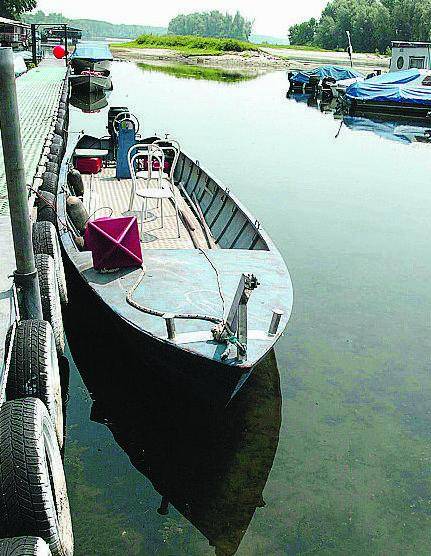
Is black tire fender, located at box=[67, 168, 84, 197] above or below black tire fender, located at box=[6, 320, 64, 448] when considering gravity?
above

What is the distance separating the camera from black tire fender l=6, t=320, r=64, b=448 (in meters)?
5.54

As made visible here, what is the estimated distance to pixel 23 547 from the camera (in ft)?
12.7

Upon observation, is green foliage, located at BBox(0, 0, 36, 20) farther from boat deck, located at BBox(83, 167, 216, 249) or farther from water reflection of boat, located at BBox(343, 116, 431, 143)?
boat deck, located at BBox(83, 167, 216, 249)

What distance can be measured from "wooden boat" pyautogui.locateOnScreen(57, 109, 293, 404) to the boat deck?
0.16 ft

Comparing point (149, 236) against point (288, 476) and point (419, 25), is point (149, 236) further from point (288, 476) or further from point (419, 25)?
point (419, 25)

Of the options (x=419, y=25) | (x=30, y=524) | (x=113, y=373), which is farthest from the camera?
(x=419, y=25)

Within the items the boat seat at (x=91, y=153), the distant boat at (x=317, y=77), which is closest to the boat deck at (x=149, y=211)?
the boat seat at (x=91, y=153)

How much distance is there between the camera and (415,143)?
26.7m

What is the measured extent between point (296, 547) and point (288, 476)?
964 mm

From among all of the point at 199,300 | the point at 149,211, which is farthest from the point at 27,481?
the point at 149,211

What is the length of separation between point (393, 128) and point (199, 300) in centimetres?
2708

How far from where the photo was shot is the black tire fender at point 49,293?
7039 mm

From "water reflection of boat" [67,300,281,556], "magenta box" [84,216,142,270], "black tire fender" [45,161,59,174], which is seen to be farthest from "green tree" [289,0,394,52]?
"water reflection of boat" [67,300,281,556]

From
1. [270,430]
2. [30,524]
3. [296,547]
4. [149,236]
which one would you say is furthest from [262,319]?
[149,236]
